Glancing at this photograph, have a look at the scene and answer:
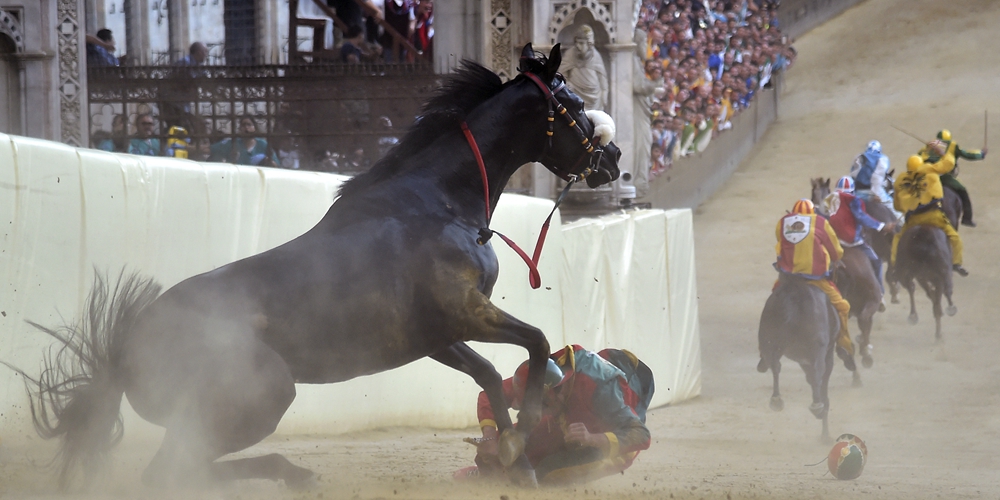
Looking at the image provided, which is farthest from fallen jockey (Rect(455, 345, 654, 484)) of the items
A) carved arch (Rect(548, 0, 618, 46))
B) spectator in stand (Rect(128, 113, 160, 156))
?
carved arch (Rect(548, 0, 618, 46))

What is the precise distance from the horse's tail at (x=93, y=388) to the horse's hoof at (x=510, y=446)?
151 cm

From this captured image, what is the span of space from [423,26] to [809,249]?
23.2 feet

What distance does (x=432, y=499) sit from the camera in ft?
14.8

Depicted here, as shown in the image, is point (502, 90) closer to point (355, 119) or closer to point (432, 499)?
point (432, 499)

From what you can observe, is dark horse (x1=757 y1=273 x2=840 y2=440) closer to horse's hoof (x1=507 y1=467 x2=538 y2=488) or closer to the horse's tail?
horse's hoof (x1=507 y1=467 x2=538 y2=488)

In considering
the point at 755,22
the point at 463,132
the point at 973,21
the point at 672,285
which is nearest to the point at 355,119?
the point at 672,285

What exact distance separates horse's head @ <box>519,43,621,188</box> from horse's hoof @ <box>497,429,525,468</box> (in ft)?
3.90

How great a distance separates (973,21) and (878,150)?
709 inches

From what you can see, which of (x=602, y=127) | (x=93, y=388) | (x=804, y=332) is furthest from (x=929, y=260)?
(x=93, y=388)

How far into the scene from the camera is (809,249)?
9891 millimetres

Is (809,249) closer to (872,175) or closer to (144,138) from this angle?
(872,175)

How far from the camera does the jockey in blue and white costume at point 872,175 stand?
52.0 ft

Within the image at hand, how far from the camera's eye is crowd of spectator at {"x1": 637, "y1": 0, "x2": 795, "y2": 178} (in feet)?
58.8

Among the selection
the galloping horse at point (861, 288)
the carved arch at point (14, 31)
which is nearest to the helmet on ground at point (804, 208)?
the galloping horse at point (861, 288)
